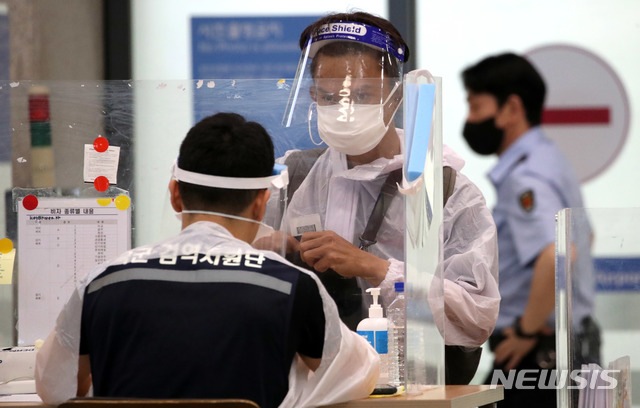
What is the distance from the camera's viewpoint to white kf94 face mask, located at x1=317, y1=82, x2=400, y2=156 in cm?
221

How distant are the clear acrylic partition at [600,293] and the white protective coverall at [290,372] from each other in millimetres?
650

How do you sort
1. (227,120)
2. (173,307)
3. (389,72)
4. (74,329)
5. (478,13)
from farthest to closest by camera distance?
(478,13), (389,72), (227,120), (74,329), (173,307)

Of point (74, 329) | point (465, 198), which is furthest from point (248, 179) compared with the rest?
point (465, 198)

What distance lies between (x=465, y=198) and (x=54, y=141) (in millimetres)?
1073

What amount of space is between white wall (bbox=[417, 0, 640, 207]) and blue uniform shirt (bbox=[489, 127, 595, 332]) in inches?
3.2

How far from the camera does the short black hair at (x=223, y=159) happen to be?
182 centimetres

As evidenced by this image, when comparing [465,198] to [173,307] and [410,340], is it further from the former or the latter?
[173,307]

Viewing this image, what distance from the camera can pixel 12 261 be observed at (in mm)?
2293

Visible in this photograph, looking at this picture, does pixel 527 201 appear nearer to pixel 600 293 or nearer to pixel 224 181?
pixel 600 293

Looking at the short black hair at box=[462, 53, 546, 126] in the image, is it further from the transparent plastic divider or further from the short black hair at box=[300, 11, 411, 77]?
the transparent plastic divider

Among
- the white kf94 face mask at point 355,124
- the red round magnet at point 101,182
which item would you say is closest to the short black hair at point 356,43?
the white kf94 face mask at point 355,124

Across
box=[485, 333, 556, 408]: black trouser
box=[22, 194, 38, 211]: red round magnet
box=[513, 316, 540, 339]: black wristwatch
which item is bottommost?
box=[485, 333, 556, 408]: black trouser

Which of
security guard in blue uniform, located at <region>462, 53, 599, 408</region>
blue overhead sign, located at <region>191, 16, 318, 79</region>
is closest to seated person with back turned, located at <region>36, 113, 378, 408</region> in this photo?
security guard in blue uniform, located at <region>462, 53, 599, 408</region>

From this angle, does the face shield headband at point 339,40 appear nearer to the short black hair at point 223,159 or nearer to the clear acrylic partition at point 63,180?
the clear acrylic partition at point 63,180
